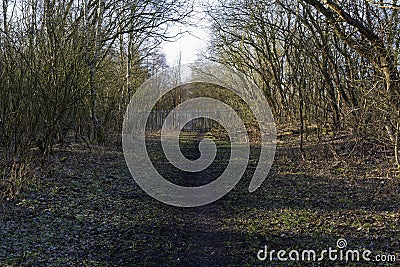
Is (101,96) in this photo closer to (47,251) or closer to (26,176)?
(26,176)

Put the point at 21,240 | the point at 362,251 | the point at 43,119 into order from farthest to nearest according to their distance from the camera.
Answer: the point at 43,119 < the point at 21,240 < the point at 362,251

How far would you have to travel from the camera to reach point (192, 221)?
20.6 ft

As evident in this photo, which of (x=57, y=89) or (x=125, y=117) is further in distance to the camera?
(x=125, y=117)

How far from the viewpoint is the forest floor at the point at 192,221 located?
476 cm

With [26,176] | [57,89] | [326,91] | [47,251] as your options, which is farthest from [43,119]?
[326,91]

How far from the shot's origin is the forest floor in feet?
15.6

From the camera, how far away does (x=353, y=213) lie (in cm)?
617

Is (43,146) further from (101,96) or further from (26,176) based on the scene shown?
(101,96)

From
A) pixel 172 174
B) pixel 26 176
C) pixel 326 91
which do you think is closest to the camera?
pixel 26 176

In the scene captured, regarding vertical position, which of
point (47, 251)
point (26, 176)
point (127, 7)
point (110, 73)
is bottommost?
point (47, 251)

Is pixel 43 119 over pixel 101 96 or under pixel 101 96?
under

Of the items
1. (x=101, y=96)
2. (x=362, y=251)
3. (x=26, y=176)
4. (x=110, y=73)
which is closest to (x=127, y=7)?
(x=110, y=73)

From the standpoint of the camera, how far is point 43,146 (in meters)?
9.09

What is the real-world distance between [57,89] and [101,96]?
4.73m
